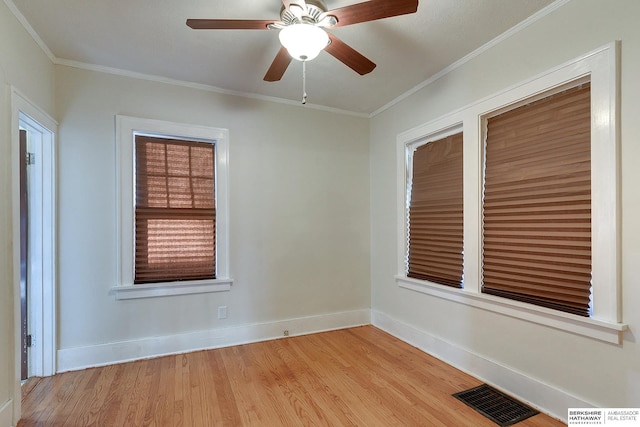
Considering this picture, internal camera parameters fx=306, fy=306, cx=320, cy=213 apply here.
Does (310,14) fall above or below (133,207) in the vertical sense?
above

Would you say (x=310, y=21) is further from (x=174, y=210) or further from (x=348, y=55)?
(x=174, y=210)

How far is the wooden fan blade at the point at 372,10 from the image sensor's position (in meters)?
1.52

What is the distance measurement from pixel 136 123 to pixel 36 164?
0.83m

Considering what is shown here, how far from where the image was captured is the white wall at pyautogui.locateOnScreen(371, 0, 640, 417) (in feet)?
5.49

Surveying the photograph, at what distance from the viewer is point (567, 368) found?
194cm

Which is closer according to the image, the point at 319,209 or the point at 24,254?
the point at 24,254

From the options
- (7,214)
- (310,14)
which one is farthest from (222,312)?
(310,14)

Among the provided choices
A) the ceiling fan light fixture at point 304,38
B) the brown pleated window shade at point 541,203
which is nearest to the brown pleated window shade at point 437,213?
the brown pleated window shade at point 541,203

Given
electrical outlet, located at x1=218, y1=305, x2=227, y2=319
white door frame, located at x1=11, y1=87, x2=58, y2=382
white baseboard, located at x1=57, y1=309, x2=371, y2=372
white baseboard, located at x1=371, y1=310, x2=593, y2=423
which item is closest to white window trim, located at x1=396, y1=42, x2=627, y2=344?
white baseboard, located at x1=371, y1=310, x2=593, y2=423

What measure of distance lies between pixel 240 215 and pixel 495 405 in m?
2.71

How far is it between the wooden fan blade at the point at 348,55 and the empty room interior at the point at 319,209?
0.02 metres

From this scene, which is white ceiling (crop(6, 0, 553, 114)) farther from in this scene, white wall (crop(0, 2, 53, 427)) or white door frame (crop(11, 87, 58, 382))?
white door frame (crop(11, 87, 58, 382))

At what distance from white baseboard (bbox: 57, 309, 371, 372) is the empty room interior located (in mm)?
20

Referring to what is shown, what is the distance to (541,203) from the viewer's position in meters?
2.12
